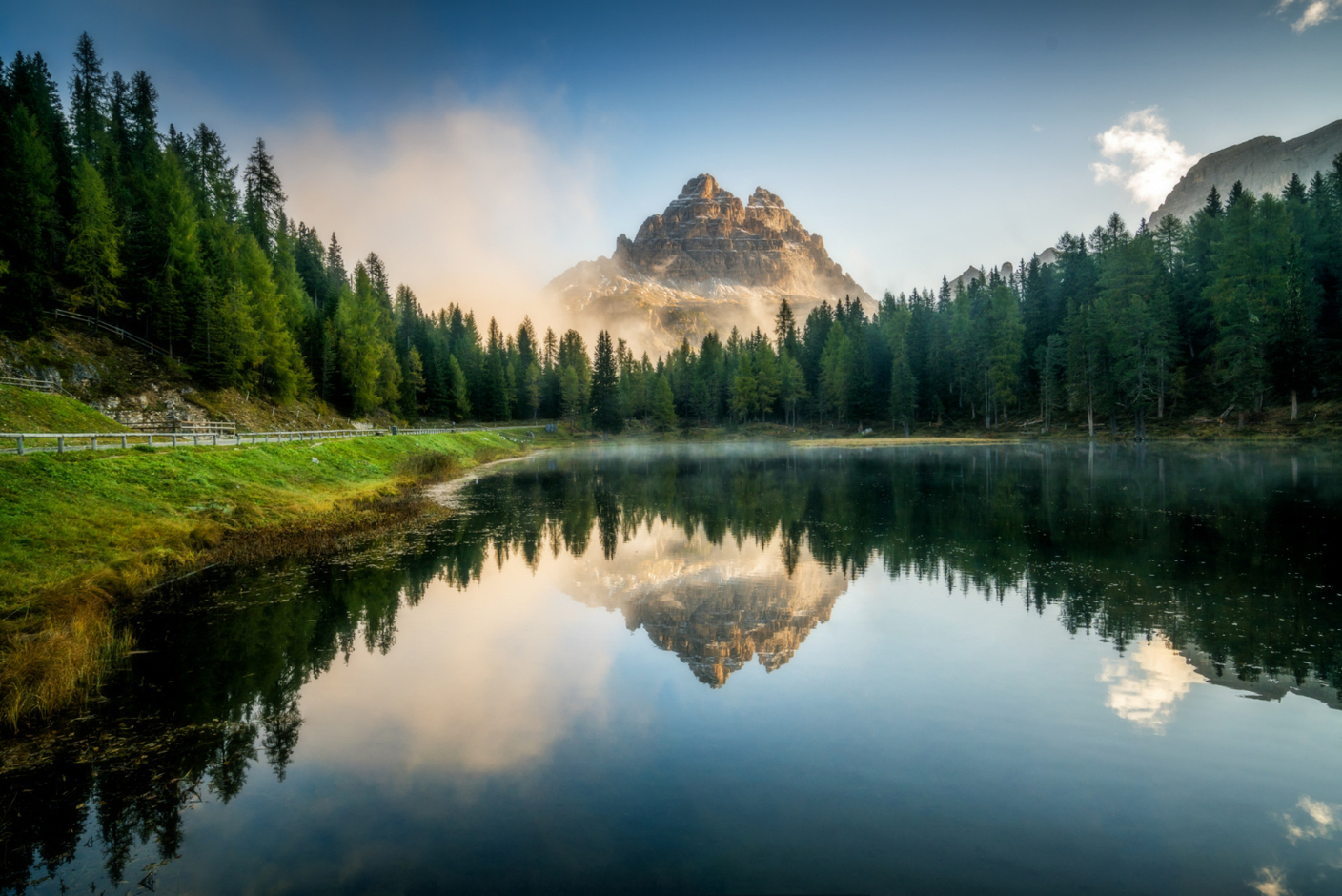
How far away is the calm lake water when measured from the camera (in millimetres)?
6941

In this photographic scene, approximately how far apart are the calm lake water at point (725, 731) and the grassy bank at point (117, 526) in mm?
1183

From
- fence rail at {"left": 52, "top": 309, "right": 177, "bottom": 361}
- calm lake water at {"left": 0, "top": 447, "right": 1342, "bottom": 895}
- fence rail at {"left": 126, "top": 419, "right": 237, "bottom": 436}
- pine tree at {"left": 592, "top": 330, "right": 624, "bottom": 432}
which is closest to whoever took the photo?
calm lake water at {"left": 0, "top": 447, "right": 1342, "bottom": 895}

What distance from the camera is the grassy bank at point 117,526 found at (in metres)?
11.7

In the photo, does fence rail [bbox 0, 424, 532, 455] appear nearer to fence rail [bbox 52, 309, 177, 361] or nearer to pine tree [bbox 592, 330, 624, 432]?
fence rail [bbox 52, 309, 177, 361]

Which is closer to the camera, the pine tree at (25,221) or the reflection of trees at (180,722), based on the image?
the reflection of trees at (180,722)

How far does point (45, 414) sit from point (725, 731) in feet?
151

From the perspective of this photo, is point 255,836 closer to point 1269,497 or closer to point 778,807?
point 778,807

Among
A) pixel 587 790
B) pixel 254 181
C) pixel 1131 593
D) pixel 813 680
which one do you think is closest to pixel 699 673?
pixel 813 680

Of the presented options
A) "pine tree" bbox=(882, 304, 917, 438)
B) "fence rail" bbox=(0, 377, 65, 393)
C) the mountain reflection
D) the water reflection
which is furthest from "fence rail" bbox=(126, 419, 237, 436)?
"pine tree" bbox=(882, 304, 917, 438)

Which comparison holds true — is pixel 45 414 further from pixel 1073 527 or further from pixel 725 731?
pixel 1073 527

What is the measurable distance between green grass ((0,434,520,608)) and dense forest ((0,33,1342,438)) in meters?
26.2

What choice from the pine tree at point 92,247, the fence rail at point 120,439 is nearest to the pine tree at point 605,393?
the pine tree at point 92,247

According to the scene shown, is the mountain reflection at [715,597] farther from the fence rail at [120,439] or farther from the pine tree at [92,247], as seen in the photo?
the pine tree at [92,247]

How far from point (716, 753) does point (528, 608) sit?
9.75 metres
